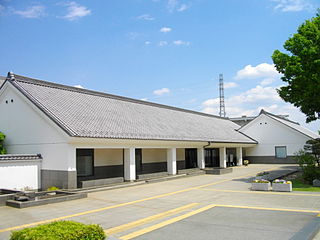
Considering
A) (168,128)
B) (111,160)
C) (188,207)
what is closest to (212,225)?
(188,207)

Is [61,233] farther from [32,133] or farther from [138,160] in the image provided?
[138,160]

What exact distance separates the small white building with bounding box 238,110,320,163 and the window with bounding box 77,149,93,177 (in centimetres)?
2376

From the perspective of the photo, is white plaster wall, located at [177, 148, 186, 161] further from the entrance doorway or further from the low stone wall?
the low stone wall

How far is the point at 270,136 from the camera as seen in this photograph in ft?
117

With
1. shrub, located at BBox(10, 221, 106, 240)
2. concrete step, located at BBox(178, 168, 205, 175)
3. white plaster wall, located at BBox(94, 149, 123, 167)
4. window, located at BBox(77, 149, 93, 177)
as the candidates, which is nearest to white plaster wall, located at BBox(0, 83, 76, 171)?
window, located at BBox(77, 149, 93, 177)

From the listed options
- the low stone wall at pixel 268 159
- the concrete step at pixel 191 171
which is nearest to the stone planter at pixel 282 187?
the concrete step at pixel 191 171

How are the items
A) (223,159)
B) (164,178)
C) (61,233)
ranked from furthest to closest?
(223,159) < (164,178) < (61,233)

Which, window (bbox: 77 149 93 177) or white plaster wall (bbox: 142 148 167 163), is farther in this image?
white plaster wall (bbox: 142 148 167 163)

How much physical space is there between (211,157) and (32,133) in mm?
20616

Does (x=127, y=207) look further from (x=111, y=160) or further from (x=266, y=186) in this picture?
(x=111, y=160)

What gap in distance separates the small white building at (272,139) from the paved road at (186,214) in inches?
875

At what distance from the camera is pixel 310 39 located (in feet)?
54.7

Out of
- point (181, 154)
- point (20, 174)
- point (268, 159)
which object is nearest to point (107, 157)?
point (20, 174)

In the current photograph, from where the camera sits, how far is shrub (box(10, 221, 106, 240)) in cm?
535
